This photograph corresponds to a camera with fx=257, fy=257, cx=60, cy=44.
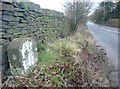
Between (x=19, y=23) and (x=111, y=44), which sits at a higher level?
(x=19, y=23)

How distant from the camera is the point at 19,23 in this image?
5.78 metres

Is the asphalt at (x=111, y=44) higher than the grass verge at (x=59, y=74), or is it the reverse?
the grass verge at (x=59, y=74)

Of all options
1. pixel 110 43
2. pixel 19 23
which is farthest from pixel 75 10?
pixel 19 23

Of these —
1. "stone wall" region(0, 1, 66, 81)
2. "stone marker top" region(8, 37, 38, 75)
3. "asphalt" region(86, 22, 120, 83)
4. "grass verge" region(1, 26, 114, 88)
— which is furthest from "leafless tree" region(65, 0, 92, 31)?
"stone marker top" region(8, 37, 38, 75)

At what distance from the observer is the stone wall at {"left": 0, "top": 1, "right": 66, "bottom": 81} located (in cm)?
491

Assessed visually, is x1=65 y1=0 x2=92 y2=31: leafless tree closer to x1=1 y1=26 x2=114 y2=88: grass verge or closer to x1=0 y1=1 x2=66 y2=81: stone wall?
x1=0 y1=1 x2=66 y2=81: stone wall

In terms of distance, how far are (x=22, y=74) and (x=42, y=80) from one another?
15.8 inches

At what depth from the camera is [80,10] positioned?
58.6ft

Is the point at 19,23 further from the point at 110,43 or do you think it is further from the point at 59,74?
the point at 110,43

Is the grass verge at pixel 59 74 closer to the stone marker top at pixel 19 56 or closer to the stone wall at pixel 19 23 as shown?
the stone marker top at pixel 19 56

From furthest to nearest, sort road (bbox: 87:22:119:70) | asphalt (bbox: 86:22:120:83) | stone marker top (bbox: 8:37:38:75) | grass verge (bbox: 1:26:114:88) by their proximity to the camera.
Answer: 1. road (bbox: 87:22:119:70)
2. asphalt (bbox: 86:22:120:83)
3. stone marker top (bbox: 8:37:38:75)
4. grass verge (bbox: 1:26:114:88)

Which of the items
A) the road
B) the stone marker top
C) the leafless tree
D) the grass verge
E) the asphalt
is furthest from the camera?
the leafless tree

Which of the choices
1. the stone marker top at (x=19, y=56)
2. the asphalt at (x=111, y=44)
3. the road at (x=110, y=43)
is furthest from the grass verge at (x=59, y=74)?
the road at (x=110, y=43)

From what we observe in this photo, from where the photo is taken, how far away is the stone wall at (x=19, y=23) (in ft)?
16.1
